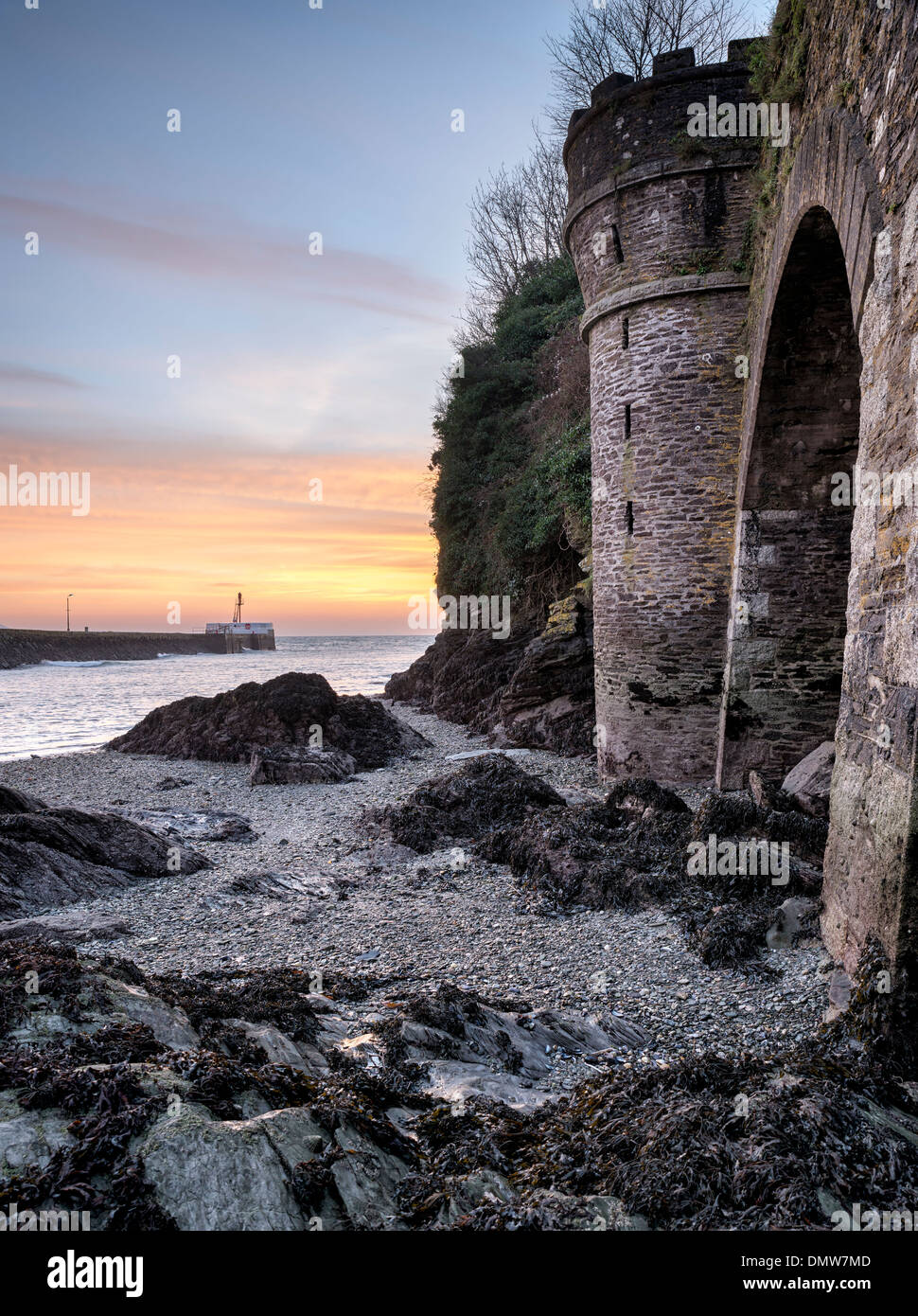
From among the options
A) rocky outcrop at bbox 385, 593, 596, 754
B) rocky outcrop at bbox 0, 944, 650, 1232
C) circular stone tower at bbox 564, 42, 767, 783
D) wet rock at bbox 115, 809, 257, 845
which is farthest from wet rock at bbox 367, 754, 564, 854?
rocky outcrop at bbox 0, 944, 650, 1232

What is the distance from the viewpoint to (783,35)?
291 inches

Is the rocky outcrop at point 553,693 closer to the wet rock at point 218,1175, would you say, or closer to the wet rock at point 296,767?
the wet rock at point 296,767

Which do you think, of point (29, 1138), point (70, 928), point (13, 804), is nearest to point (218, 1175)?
Answer: point (29, 1138)

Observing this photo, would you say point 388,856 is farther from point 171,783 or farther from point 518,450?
point 518,450

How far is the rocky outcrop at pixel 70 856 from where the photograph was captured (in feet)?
23.7

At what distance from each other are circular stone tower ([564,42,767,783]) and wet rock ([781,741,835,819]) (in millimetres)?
2540

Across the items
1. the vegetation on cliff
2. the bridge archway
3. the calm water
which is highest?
the vegetation on cliff

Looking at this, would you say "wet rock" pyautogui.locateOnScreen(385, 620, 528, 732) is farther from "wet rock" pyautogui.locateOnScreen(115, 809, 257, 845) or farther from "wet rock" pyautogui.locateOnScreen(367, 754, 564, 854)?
"wet rock" pyautogui.locateOnScreen(115, 809, 257, 845)

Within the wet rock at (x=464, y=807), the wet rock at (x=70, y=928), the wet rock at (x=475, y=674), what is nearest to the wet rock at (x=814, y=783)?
the wet rock at (x=464, y=807)

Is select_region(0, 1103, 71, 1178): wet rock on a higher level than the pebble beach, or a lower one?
higher

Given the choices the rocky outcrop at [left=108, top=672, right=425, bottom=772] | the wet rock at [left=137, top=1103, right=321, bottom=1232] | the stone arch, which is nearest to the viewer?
the wet rock at [left=137, top=1103, right=321, bottom=1232]

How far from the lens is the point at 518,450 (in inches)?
930

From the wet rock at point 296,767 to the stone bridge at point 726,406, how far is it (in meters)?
5.31

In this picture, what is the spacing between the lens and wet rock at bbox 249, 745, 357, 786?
14141 mm
